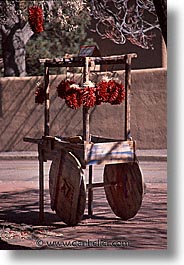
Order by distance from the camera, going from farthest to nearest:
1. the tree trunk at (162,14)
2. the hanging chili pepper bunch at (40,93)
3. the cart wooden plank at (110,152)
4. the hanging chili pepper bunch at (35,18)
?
the hanging chili pepper bunch at (40,93)
the hanging chili pepper bunch at (35,18)
the cart wooden plank at (110,152)
the tree trunk at (162,14)

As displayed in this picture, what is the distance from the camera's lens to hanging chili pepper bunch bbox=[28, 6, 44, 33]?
14.1 feet

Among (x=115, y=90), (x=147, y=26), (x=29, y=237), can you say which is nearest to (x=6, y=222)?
(x=29, y=237)

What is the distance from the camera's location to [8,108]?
4.73 metres

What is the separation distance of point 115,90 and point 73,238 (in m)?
0.78

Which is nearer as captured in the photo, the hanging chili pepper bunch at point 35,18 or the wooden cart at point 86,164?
the wooden cart at point 86,164

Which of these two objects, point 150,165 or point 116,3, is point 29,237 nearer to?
point 150,165

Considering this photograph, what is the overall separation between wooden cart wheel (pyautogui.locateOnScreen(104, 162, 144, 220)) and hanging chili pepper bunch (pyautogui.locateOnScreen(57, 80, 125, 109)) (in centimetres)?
40

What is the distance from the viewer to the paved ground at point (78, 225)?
4.13 m

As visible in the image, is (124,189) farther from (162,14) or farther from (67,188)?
(162,14)

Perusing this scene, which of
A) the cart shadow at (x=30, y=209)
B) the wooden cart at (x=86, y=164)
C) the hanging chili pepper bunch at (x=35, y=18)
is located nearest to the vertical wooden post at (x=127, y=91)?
the wooden cart at (x=86, y=164)

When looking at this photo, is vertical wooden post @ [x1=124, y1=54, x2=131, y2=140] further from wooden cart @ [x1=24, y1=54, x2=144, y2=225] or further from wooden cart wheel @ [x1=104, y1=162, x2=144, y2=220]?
wooden cart wheel @ [x1=104, y1=162, x2=144, y2=220]

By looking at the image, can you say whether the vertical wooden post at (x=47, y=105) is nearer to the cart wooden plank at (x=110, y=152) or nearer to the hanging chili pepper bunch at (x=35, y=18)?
the hanging chili pepper bunch at (x=35, y=18)

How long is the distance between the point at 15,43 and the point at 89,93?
22.0 inches

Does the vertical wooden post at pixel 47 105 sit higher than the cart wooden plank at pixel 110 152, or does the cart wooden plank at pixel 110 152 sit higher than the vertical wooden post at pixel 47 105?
the vertical wooden post at pixel 47 105
